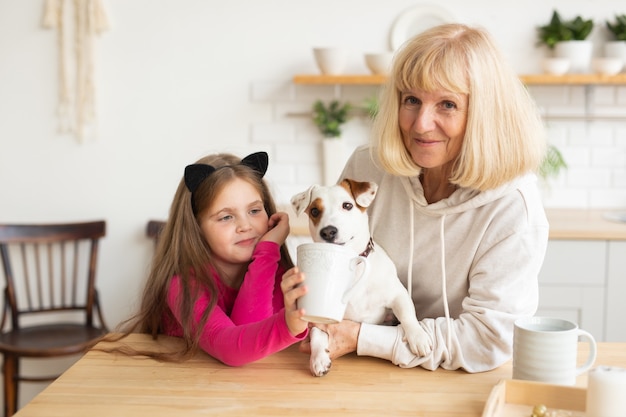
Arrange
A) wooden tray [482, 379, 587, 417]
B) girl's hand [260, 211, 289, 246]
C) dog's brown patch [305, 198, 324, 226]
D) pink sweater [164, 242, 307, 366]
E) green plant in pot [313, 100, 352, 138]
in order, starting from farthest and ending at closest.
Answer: green plant in pot [313, 100, 352, 138] → girl's hand [260, 211, 289, 246] → dog's brown patch [305, 198, 324, 226] → pink sweater [164, 242, 307, 366] → wooden tray [482, 379, 587, 417]

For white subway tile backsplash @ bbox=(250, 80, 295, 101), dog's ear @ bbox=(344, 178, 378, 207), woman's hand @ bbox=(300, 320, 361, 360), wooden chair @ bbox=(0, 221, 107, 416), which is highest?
white subway tile backsplash @ bbox=(250, 80, 295, 101)

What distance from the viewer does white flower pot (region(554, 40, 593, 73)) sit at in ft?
10.7

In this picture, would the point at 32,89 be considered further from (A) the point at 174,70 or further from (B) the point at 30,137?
(A) the point at 174,70

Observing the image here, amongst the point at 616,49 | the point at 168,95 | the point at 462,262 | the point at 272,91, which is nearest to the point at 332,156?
the point at 272,91

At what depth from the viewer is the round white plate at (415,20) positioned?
11.1ft

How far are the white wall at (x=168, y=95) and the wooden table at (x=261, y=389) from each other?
2.16m

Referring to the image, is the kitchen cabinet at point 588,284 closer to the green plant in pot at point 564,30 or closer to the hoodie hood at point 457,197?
the green plant in pot at point 564,30

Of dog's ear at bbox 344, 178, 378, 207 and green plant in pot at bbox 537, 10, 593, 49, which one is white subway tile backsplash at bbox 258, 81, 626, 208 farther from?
dog's ear at bbox 344, 178, 378, 207

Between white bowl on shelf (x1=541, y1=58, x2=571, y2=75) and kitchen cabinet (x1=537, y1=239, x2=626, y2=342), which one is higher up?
white bowl on shelf (x1=541, y1=58, x2=571, y2=75)

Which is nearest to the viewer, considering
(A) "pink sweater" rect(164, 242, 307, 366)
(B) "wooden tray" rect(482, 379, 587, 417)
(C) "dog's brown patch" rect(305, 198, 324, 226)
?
(B) "wooden tray" rect(482, 379, 587, 417)

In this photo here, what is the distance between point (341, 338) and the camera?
1.38 metres

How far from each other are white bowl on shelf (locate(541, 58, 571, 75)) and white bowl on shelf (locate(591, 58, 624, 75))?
0.12 m

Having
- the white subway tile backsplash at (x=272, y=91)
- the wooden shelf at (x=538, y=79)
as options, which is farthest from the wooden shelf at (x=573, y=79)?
the white subway tile backsplash at (x=272, y=91)

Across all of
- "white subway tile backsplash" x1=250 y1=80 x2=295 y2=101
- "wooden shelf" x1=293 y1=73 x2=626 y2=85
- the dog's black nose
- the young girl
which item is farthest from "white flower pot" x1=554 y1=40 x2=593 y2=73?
the dog's black nose
